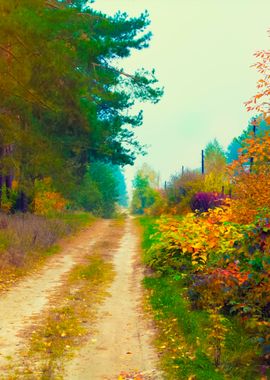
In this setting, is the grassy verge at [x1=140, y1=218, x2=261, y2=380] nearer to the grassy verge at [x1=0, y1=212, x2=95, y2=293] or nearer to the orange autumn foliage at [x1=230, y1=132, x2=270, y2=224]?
the orange autumn foliage at [x1=230, y1=132, x2=270, y2=224]

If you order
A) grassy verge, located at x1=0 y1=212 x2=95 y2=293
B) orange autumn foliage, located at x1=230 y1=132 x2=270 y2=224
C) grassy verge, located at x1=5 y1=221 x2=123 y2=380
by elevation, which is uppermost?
orange autumn foliage, located at x1=230 y1=132 x2=270 y2=224

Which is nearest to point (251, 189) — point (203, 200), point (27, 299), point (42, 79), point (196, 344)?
point (196, 344)

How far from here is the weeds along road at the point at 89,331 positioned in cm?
571

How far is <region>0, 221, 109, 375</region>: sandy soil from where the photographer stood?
677cm

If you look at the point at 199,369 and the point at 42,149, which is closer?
the point at 199,369

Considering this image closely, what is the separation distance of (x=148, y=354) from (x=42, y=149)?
959 cm

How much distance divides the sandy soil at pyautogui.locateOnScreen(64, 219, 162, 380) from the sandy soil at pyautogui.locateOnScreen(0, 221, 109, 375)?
3.38ft

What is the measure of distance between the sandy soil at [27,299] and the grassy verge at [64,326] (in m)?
0.21

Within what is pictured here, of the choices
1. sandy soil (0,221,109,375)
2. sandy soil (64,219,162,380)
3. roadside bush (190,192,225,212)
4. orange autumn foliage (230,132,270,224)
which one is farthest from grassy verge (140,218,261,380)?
roadside bush (190,192,225,212)

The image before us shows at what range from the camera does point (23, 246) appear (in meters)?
15.0

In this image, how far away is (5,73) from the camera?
44.8 ft

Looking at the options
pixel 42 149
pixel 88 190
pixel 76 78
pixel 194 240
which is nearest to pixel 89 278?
pixel 194 240

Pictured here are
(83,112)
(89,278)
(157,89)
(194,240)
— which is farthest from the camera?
(157,89)

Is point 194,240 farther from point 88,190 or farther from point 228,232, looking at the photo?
point 88,190
